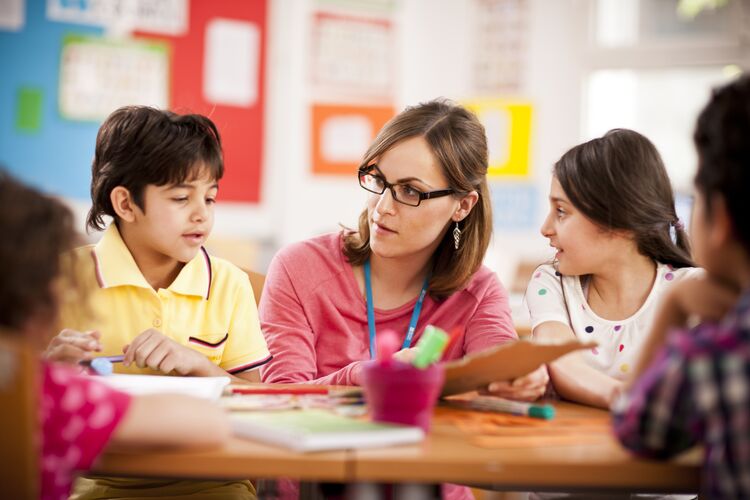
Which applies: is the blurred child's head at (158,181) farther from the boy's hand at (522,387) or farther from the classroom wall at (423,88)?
the classroom wall at (423,88)

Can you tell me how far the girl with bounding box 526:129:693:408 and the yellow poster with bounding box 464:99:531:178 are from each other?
9.76ft

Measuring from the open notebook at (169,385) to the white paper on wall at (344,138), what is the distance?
130 inches

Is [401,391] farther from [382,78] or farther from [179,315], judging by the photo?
[382,78]

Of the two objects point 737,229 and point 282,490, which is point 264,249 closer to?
point 282,490

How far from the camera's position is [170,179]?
5.49 ft

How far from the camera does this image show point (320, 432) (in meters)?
1.01

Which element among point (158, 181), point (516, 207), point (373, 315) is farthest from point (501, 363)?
point (516, 207)

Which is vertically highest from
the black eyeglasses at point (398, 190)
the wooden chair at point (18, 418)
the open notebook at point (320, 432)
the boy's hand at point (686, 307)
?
the black eyeglasses at point (398, 190)

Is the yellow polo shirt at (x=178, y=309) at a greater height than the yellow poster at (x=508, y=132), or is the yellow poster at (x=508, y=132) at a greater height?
the yellow poster at (x=508, y=132)

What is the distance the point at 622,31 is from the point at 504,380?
386cm

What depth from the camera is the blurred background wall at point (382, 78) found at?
4.47 meters

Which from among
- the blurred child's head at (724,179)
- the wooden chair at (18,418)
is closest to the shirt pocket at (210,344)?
the wooden chair at (18,418)

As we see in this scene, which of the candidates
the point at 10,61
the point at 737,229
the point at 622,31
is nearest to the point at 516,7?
the point at 622,31

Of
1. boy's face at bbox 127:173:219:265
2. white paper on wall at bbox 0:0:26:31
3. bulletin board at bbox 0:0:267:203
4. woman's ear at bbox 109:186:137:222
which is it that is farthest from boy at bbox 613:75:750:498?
white paper on wall at bbox 0:0:26:31
